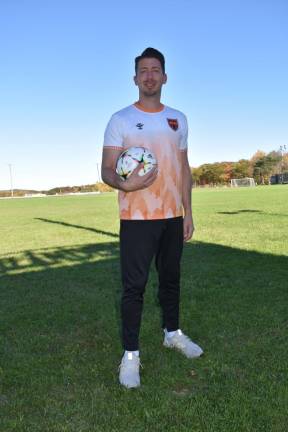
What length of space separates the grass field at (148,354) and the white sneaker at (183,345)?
0.08 metres

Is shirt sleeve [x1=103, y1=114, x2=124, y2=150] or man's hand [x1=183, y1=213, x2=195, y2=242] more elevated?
shirt sleeve [x1=103, y1=114, x2=124, y2=150]

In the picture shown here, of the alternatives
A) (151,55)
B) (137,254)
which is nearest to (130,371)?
(137,254)

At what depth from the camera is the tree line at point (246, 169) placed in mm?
143000

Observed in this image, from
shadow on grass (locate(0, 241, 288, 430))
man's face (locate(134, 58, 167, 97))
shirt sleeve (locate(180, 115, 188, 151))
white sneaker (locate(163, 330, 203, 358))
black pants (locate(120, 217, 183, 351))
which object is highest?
man's face (locate(134, 58, 167, 97))

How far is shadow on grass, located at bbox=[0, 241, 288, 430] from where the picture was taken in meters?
3.68

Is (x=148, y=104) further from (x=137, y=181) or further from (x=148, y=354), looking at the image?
→ (x=148, y=354)

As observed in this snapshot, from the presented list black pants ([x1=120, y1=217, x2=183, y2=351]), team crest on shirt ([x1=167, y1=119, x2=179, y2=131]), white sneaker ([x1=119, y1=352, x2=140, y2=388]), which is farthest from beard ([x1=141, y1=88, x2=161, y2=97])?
white sneaker ([x1=119, y1=352, x2=140, y2=388])

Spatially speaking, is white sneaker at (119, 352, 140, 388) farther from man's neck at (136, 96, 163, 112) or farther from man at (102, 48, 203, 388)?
man's neck at (136, 96, 163, 112)

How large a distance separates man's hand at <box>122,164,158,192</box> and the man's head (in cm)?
67

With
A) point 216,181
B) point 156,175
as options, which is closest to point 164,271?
point 156,175

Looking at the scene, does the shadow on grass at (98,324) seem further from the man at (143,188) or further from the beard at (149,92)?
the beard at (149,92)

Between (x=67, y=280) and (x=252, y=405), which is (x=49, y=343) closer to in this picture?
(x=252, y=405)

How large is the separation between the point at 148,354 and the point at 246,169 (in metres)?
147

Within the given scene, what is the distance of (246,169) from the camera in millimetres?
147625
